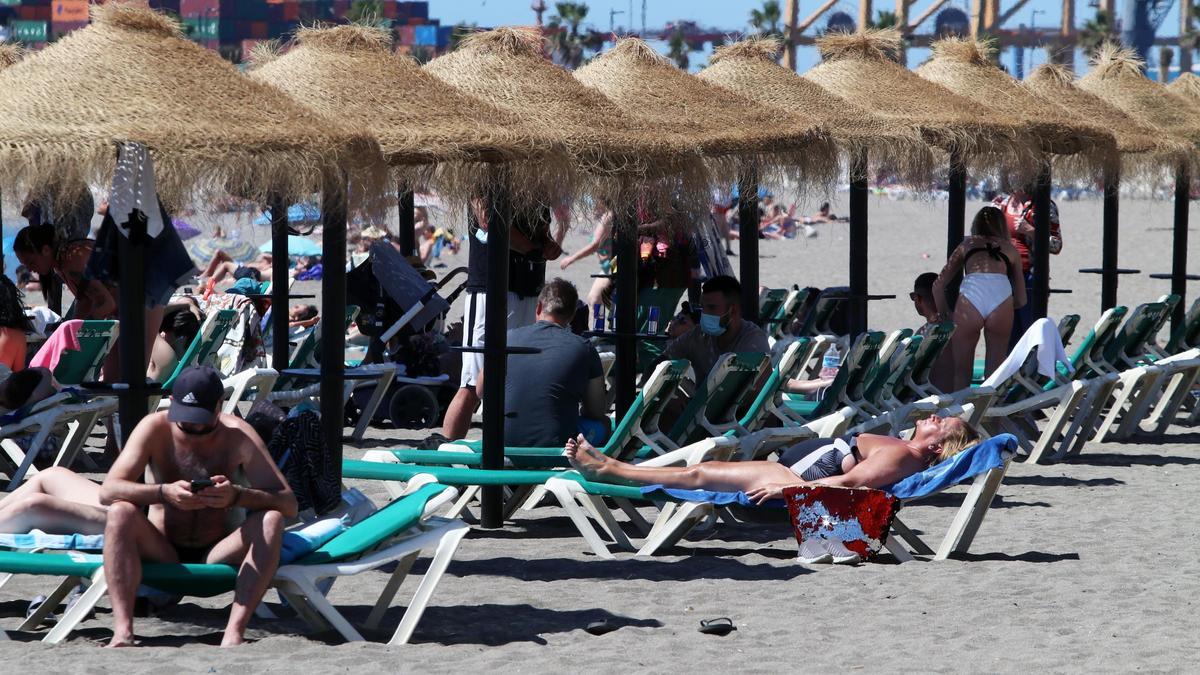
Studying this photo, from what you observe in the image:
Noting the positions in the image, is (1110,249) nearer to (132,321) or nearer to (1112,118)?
(1112,118)

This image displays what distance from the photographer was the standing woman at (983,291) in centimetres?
1053

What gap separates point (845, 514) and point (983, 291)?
4237mm

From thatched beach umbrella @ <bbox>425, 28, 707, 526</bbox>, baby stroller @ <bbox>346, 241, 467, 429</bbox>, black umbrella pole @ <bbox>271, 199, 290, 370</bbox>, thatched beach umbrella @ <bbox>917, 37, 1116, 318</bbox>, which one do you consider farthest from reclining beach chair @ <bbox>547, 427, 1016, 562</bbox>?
thatched beach umbrella @ <bbox>917, 37, 1116, 318</bbox>

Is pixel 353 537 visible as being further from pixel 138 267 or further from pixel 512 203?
pixel 512 203

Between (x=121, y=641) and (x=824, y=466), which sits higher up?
(x=824, y=466)

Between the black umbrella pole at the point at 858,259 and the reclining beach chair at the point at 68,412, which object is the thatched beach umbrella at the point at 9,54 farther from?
the black umbrella pole at the point at 858,259

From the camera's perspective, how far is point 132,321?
588cm

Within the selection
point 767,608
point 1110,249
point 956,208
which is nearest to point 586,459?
point 767,608

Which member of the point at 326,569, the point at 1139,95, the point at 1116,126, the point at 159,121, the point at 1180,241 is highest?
the point at 1139,95

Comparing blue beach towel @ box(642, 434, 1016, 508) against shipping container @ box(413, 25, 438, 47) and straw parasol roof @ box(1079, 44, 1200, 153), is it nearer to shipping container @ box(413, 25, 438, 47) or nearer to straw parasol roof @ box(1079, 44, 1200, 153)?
straw parasol roof @ box(1079, 44, 1200, 153)

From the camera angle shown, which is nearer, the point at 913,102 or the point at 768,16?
the point at 913,102

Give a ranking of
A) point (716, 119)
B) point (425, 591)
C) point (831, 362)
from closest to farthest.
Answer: point (425, 591)
point (716, 119)
point (831, 362)

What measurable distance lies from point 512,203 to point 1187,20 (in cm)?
10303

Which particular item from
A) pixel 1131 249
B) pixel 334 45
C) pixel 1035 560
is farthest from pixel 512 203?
pixel 1131 249
